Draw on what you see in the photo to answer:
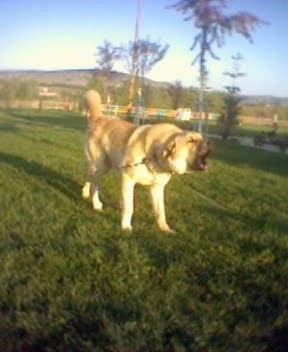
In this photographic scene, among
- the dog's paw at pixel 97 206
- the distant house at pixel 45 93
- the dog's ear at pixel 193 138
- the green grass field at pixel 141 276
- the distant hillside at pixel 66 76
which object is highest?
the distant hillside at pixel 66 76

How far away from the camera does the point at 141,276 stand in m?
4.33

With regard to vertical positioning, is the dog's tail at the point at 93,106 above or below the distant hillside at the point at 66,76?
below

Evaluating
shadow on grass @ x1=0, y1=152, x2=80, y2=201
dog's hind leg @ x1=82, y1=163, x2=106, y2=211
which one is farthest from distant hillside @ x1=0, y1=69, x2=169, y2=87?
dog's hind leg @ x1=82, y1=163, x2=106, y2=211

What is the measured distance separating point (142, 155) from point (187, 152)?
66cm

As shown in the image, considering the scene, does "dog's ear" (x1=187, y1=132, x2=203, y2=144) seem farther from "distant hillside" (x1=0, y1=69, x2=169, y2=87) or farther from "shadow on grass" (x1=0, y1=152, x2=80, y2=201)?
"distant hillside" (x1=0, y1=69, x2=169, y2=87)

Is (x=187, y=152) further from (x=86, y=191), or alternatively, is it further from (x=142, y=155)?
(x=86, y=191)

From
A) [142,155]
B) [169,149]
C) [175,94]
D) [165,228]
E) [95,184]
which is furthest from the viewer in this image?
[175,94]

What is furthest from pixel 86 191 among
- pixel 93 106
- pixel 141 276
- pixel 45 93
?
pixel 45 93

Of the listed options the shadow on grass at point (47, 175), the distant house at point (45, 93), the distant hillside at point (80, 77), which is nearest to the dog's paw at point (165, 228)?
the shadow on grass at point (47, 175)

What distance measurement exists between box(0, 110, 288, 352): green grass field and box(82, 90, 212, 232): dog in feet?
1.01

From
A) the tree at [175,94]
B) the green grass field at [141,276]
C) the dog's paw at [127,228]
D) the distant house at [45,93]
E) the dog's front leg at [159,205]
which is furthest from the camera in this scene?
the distant house at [45,93]

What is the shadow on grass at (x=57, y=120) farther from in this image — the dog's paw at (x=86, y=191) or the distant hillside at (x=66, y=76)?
the dog's paw at (x=86, y=191)

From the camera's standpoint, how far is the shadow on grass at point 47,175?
793cm

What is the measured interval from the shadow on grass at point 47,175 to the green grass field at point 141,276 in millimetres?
158
